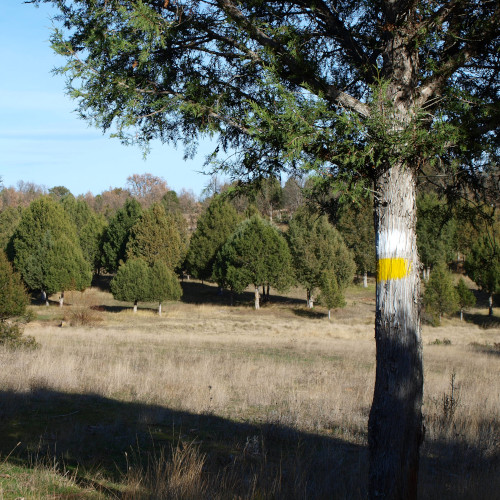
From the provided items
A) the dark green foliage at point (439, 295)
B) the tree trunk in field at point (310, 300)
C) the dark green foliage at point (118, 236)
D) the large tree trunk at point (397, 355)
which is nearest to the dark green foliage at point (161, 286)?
the tree trunk in field at point (310, 300)

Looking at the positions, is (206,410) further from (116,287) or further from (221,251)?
(221,251)

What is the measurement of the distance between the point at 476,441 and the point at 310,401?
3.13m

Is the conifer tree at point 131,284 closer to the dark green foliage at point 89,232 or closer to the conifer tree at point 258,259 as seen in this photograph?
the conifer tree at point 258,259

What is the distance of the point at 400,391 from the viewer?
3881 millimetres

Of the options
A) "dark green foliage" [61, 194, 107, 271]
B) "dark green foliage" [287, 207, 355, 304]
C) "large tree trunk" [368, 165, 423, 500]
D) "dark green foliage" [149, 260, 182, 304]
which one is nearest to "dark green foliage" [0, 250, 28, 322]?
"large tree trunk" [368, 165, 423, 500]

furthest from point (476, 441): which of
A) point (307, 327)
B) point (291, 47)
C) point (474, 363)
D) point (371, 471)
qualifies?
point (307, 327)

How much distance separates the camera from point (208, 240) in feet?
190

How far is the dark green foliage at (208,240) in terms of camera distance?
57.8m

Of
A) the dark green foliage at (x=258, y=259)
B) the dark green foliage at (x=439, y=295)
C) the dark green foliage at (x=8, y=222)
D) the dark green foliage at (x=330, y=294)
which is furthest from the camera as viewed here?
the dark green foliage at (x=8, y=222)

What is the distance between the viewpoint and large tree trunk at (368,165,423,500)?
383 centimetres

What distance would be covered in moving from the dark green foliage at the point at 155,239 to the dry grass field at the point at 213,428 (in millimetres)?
40791

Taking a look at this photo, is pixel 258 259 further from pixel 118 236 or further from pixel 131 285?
pixel 118 236

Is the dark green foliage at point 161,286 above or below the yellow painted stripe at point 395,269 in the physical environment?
below

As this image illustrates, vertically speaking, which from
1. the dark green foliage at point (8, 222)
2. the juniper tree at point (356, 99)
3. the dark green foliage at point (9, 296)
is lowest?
the dark green foliage at point (9, 296)
